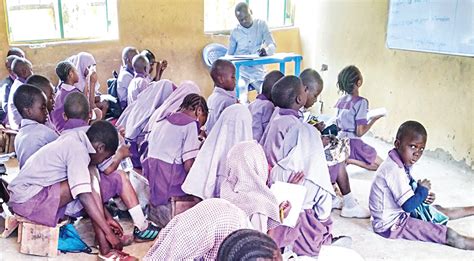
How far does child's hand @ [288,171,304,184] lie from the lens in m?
2.57

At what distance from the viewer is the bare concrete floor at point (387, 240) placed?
2.74 meters

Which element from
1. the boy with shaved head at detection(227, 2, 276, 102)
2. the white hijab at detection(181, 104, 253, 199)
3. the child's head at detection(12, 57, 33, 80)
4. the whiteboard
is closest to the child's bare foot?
the white hijab at detection(181, 104, 253, 199)

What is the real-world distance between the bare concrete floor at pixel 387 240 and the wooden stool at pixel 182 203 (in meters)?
0.26

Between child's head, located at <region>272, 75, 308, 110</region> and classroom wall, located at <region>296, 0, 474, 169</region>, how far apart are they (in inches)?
79.1

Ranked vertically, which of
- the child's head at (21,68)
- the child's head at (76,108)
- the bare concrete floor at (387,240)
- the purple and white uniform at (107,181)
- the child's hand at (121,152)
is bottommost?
the bare concrete floor at (387,240)

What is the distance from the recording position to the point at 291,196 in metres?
2.42

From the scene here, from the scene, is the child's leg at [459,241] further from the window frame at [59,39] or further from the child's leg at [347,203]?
the window frame at [59,39]

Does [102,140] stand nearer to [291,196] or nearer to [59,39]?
[291,196]

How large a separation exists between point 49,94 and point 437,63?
3.38 metres

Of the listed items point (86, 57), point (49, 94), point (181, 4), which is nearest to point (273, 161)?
point (49, 94)

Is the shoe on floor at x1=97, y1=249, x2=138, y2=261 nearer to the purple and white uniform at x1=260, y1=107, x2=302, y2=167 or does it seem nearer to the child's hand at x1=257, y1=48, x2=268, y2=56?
the purple and white uniform at x1=260, y1=107, x2=302, y2=167

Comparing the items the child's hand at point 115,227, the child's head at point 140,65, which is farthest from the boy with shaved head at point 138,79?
the child's hand at point 115,227

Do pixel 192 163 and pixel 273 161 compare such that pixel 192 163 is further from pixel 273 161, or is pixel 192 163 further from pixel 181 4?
pixel 181 4

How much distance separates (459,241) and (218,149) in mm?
1496
